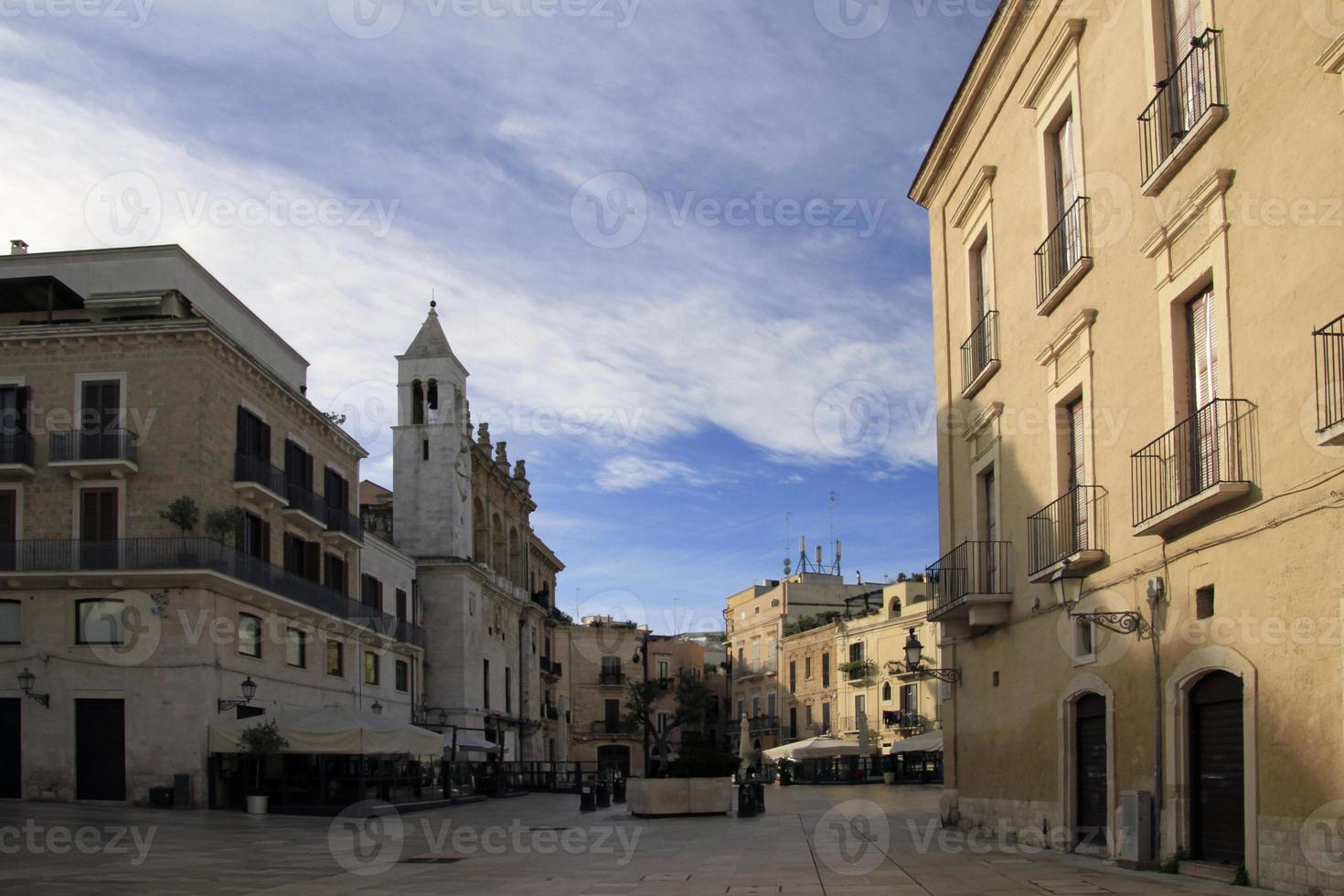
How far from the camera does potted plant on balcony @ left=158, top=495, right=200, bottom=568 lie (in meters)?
29.9

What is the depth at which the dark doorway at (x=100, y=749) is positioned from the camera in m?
29.2

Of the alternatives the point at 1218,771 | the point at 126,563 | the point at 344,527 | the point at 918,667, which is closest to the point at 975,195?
the point at 918,667

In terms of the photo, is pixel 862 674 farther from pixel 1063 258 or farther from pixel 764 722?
pixel 1063 258

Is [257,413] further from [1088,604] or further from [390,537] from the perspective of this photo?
[1088,604]

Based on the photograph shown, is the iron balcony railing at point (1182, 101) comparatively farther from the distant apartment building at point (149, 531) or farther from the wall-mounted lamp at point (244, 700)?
the wall-mounted lamp at point (244, 700)

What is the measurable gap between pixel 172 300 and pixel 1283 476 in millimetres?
28623

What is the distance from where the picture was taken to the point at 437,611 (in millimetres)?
51562

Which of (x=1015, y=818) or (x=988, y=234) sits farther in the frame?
(x=988, y=234)

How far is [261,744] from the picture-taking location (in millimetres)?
28266

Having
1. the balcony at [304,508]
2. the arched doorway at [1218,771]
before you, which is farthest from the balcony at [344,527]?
the arched doorway at [1218,771]

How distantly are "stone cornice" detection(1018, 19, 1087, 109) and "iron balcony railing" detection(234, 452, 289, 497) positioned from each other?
21379 mm

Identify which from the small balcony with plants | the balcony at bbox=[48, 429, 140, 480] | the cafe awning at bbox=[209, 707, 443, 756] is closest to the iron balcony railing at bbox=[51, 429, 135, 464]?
the balcony at bbox=[48, 429, 140, 480]

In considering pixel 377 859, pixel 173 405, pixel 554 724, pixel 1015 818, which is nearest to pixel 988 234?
pixel 1015 818

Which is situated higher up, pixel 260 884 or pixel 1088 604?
pixel 1088 604
